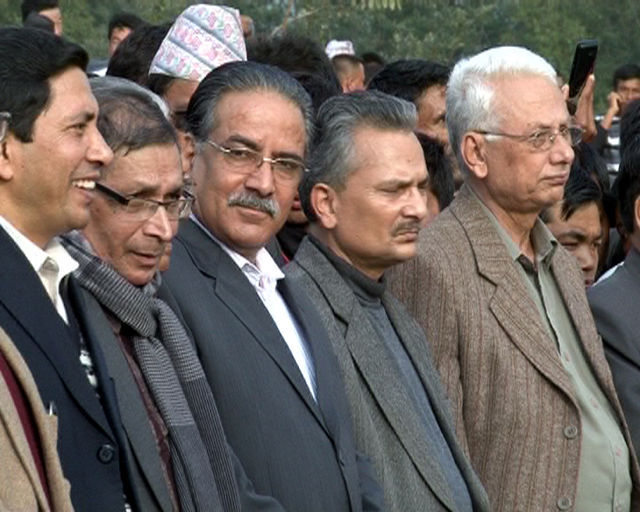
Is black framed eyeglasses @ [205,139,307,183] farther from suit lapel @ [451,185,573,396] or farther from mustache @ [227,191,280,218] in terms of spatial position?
suit lapel @ [451,185,573,396]

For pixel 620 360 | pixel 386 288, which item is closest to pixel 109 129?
pixel 386 288

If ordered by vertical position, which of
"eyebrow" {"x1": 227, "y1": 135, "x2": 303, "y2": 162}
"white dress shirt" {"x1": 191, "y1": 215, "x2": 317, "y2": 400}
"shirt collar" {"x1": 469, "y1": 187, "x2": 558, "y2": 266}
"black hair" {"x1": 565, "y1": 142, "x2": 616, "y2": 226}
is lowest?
"black hair" {"x1": 565, "y1": 142, "x2": 616, "y2": 226}

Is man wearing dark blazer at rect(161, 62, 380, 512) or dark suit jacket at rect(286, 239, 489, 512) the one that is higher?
man wearing dark blazer at rect(161, 62, 380, 512)

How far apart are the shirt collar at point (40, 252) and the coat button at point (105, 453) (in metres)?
0.40

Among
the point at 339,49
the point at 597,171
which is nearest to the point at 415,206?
the point at 597,171

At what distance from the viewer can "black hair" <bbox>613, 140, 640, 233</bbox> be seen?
6438mm

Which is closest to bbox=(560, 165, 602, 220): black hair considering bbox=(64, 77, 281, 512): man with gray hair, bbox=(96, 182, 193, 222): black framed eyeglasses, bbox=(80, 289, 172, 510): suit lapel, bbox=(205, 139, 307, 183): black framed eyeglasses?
bbox=(205, 139, 307, 183): black framed eyeglasses

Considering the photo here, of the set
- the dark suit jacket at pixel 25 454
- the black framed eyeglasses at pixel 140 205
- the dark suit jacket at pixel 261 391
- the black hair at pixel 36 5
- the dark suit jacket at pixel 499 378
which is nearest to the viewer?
the dark suit jacket at pixel 25 454

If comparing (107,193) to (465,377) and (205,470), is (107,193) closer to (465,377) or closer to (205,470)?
(205,470)

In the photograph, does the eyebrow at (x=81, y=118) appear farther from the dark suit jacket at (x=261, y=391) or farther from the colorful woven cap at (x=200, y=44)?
the colorful woven cap at (x=200, y=44)

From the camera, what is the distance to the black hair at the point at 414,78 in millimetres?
7168

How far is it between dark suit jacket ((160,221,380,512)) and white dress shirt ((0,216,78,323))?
1.92 ft

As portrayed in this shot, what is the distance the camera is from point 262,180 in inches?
191

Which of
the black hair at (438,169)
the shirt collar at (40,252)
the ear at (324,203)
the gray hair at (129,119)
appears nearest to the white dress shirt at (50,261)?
the shirt collar at (40,252)
